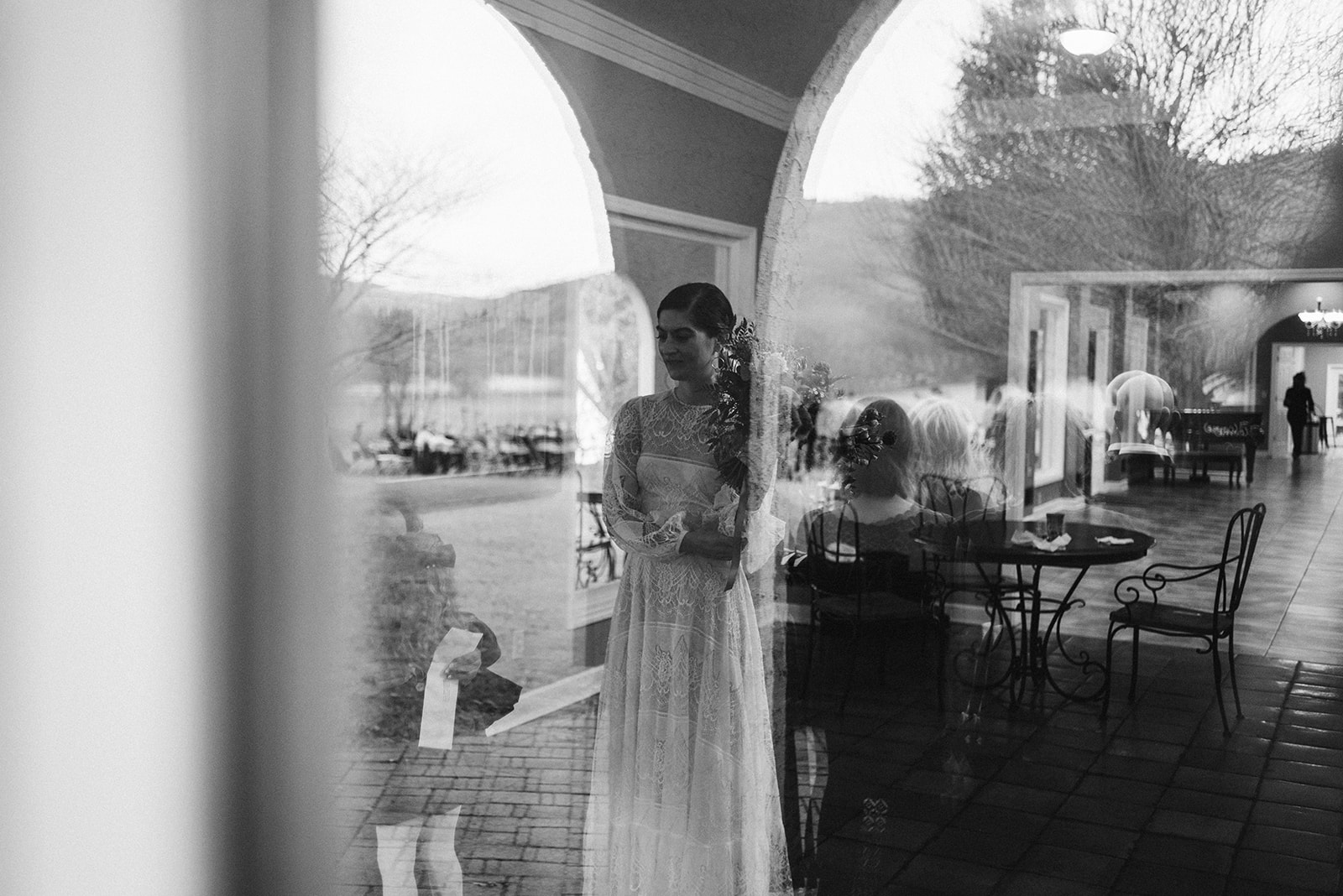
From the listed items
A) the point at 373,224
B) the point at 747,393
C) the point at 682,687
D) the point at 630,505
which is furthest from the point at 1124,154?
the point at 373,224

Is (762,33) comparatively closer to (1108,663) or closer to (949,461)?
(949,461)

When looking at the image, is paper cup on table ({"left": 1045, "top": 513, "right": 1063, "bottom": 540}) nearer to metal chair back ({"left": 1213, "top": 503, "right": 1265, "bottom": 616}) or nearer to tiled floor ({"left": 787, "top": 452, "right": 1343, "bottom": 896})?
tiled floor ({"left": 787, "top": 452, "right": 1343, "bottom": 896})

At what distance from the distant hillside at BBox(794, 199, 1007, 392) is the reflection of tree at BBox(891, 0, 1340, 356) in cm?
2

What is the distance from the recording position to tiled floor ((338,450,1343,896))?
48.4 inches

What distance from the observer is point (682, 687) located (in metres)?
1.53

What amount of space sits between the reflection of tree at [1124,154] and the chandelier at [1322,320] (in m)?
0.07

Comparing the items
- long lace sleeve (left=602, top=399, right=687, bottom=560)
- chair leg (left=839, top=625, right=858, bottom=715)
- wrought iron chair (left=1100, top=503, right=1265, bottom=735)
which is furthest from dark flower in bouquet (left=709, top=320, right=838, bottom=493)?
wrought iron chair (left=1100, top=503, right=1265, bottom=735)

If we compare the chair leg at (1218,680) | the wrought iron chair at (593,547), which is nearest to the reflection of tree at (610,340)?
the wrought iron chair at (593,547)

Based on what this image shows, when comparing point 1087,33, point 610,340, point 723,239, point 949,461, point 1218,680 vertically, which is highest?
point 1087,33

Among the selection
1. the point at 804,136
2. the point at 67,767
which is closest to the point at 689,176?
the point at 804,136

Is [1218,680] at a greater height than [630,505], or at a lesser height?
lesser

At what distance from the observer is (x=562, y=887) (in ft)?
5.46

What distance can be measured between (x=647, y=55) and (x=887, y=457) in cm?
63

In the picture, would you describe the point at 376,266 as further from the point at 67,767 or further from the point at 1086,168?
the point at 1086,168
